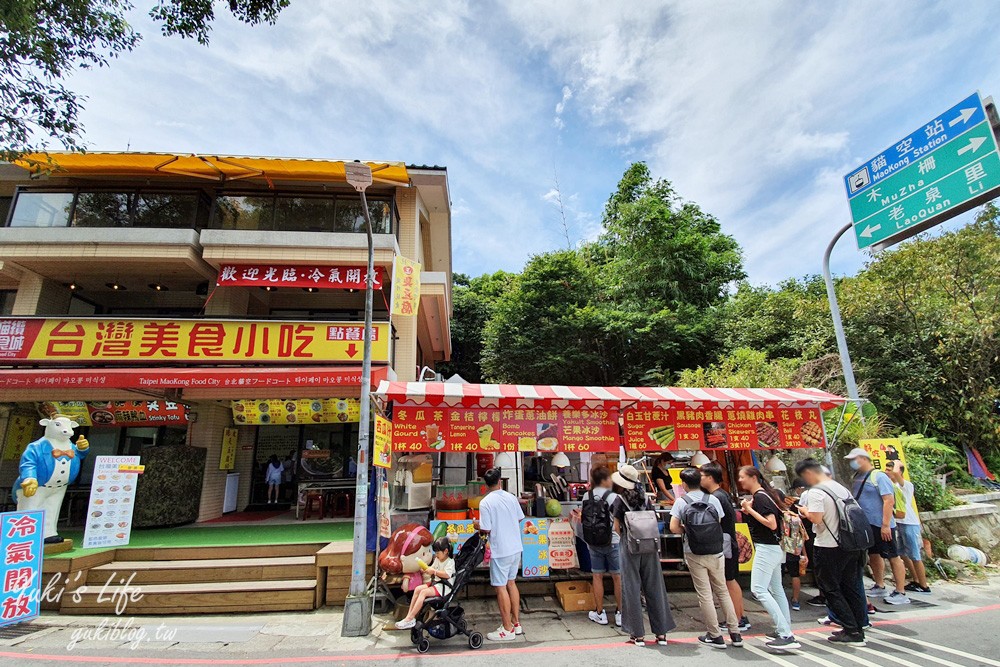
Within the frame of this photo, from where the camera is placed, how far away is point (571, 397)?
7102 mm

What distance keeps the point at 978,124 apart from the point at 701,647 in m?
7.94

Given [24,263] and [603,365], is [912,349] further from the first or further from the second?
[24,263]

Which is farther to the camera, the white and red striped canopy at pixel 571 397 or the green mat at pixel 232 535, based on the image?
the green mat at pixel 232 535

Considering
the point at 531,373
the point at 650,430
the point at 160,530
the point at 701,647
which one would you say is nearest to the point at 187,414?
the point at 160,530

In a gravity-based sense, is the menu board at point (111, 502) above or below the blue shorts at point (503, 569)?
above

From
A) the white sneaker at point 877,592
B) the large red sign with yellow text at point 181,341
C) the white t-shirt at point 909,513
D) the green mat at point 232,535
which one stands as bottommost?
the white sneaker at point 877,592

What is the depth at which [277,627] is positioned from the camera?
593cm

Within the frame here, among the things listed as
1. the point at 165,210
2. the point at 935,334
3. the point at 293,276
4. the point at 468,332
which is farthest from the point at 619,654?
Result: the point at 468,332

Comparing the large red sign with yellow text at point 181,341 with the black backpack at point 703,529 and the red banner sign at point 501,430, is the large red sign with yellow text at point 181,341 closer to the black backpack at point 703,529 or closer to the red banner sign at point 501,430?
the red banner sign at point 501,430

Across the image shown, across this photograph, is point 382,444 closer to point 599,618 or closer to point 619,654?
point 599,618

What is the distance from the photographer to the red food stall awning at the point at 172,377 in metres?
8.85

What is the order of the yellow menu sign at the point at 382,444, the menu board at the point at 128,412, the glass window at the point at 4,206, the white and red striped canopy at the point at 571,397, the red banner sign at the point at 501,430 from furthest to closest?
the glass window at the point at 4,206 < the menu board at the point at 128,412 < the red banner sign at the point at 501,430 < the white and red striped canopy at the point at 571,397 < the yellow menu sign at the point at 382,444

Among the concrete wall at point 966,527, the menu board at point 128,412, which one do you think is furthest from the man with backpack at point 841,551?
the menu board at point 128,412

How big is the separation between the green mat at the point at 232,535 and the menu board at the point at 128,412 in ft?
8.17
